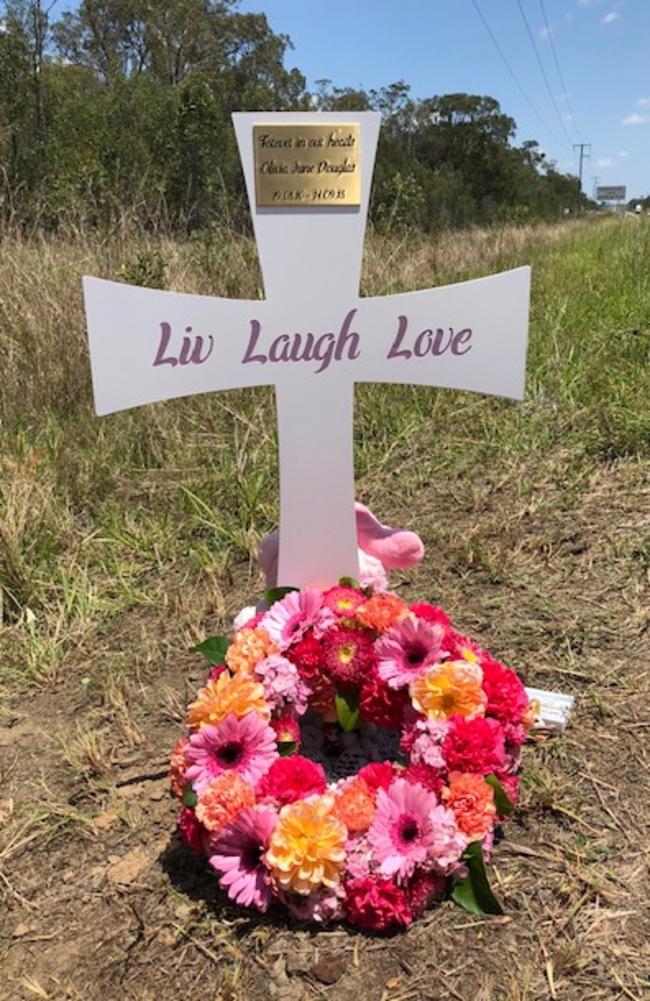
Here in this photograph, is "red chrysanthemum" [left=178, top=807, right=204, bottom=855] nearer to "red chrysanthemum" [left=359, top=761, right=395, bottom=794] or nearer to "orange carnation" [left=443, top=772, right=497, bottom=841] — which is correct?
"red chrysanthemum" [left=359, top=761, right=395, bottom=794]

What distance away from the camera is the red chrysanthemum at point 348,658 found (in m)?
1.49

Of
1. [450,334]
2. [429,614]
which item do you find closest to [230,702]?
[429,614]

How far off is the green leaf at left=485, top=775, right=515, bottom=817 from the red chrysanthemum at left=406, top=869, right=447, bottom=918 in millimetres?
161

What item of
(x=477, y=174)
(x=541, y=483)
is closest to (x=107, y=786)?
(x=541, y=483)

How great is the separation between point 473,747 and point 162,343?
3.14 feet

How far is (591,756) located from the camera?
163 centimetres

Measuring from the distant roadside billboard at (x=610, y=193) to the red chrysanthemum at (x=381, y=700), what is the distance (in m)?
91.7

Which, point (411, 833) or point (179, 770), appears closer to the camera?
point (411, 833)

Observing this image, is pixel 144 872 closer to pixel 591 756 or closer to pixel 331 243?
pixel 591 756

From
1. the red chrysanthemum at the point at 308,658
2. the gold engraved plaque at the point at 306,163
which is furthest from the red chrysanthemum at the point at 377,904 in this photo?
the gold engraved plaque at the point at 306,163

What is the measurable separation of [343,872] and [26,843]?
636mm

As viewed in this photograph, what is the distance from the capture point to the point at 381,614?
1.54 metres

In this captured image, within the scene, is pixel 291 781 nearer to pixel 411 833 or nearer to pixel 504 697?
pixel 411 833

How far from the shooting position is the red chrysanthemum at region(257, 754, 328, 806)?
1.34 meters
